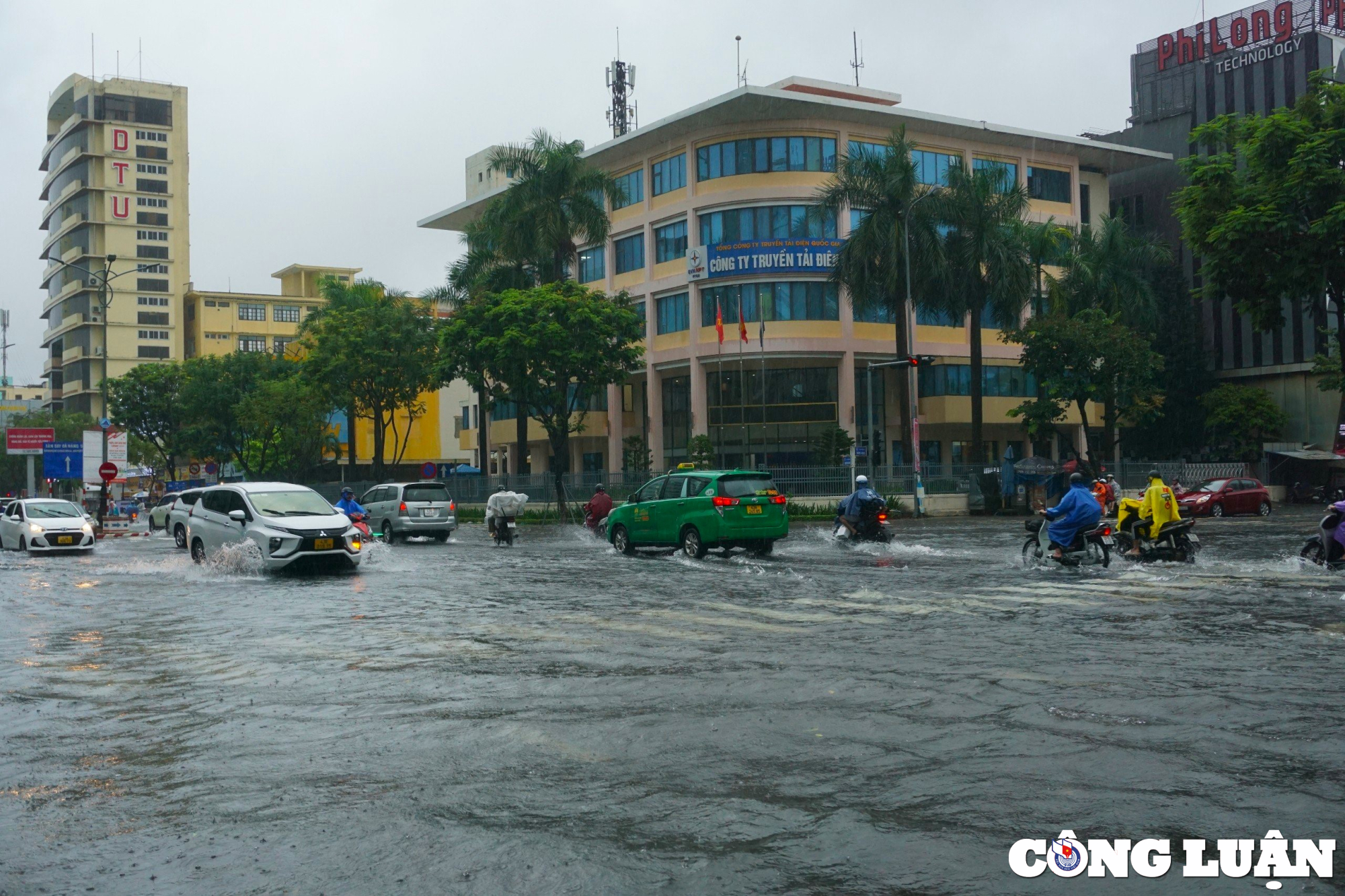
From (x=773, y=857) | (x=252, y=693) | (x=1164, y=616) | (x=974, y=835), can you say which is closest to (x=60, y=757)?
(x=252, y=693)

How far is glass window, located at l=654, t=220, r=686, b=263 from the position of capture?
185ft

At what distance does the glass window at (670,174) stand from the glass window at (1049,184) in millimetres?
Result: 18419

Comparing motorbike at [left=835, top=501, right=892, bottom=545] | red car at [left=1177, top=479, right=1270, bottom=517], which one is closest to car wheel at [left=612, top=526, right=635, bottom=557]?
motorbike at [left=835, top=501, right=892, bottom=545]

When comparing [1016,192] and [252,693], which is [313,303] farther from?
[252,693]

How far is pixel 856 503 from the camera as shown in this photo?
2602 cm

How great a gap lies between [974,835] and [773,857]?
93 centimetres

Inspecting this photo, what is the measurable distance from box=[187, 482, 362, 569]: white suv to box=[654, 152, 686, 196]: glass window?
120 ft

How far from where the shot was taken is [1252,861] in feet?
15.8

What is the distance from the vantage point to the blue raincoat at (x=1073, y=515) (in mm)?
18234

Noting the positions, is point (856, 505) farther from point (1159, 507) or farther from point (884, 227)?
point (884, 227)

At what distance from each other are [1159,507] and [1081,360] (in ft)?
108

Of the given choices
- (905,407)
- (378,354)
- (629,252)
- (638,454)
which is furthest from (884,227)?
(378,354)

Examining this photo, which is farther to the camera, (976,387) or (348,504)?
(976,387)

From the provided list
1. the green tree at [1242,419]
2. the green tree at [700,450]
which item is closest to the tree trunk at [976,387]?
the green tree at [700,450]
